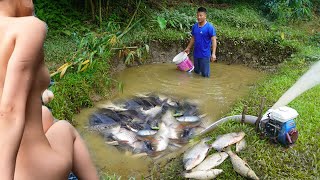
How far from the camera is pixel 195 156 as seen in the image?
386 cm

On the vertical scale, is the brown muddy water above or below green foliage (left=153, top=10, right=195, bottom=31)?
below

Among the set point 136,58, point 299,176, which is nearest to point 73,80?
point 136,58

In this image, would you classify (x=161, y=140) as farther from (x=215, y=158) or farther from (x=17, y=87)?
(x=17, y=87)

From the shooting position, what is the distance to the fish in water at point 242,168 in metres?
3.55

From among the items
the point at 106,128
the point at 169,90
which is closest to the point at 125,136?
the point at 106,128

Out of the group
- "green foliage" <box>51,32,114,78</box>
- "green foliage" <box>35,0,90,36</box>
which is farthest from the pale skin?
"green foliage" <box>35,0,90,36</box>

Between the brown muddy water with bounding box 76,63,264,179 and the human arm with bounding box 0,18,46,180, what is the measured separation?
9.47 feet

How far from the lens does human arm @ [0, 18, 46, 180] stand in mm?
1412

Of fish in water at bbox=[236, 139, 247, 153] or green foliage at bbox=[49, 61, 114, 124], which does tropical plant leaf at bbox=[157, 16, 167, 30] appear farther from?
fish in water at bbox=[236, 139, 247, 153]

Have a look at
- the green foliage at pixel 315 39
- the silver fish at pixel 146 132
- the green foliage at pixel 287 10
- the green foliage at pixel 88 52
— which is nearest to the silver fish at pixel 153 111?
the silver fish at pixel 146 132

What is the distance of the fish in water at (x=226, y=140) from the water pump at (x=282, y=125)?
0.30m

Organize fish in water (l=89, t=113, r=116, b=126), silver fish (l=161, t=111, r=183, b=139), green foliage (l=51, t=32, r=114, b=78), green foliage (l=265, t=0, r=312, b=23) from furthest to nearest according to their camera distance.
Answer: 1. green foliage (l=265, t=0, r=312, b=23)
2. green foliage (l=51, t=32, r=114, b=78)
3. fish in water (l=89, t=113, r=116, b=126)
4. silver fish (l=161, t=111, r=183, b=139)

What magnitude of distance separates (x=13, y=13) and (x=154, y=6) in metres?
8.64

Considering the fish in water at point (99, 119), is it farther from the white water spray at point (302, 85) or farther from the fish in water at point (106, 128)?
the white water spray at point (302, 85)
